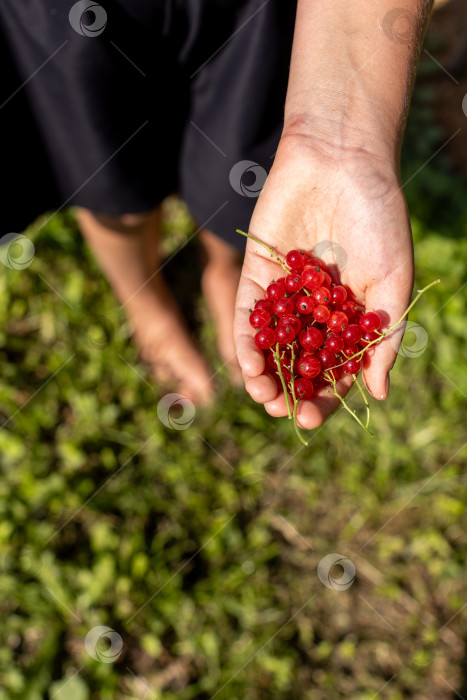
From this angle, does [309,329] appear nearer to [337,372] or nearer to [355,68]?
[337,372]

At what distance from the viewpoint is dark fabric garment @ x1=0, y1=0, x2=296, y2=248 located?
5.95ft

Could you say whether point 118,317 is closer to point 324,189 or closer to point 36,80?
point 36,80

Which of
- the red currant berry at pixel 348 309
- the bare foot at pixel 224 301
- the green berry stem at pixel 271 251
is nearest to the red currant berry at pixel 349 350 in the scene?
the red currant berry at pixel 348 309

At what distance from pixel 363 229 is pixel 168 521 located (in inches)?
66.9

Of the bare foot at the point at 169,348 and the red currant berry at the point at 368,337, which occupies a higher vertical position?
the red currant berry at the point at 368,337

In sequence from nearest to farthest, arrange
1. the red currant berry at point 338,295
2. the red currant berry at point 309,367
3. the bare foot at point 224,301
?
the red currant berry at point 309,367, the red currant berry at point 338,295, the bare foot at point 224,301

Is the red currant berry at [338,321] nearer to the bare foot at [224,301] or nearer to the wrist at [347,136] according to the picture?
the wrist at [347,136]

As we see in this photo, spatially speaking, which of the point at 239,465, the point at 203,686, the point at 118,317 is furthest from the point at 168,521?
the point at 118,317

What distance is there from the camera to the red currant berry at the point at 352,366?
1.78 meters

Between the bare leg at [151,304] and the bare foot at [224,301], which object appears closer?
the bare leg at [151,304]

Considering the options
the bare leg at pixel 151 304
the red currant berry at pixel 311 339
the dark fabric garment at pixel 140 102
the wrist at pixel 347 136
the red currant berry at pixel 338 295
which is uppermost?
the dark fabric garment at pixel 140 102

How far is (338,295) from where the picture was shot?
1839 mm

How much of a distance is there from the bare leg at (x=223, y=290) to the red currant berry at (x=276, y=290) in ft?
3.23

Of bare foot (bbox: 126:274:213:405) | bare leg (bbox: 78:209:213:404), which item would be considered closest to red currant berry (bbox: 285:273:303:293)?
bare leg (bbox: 78:209:213:404)
